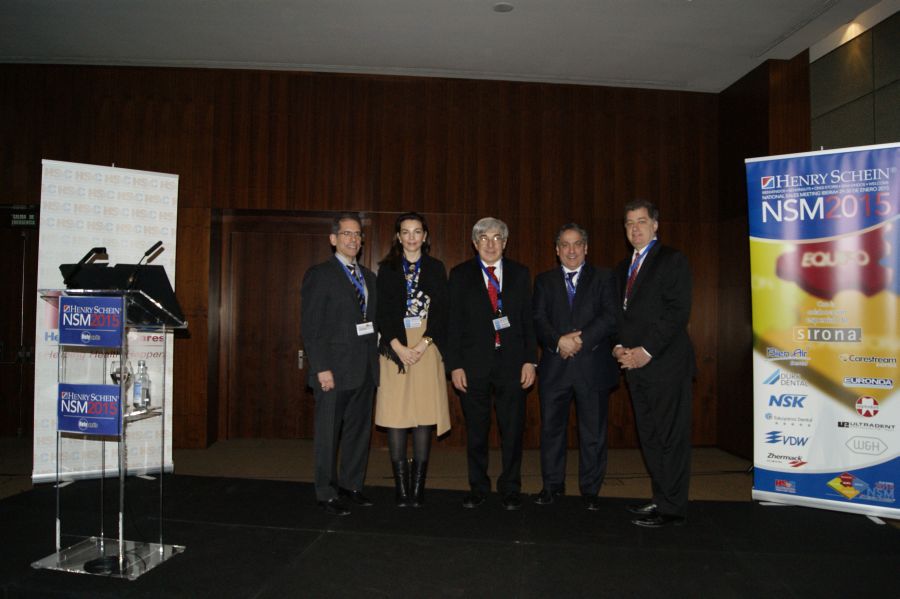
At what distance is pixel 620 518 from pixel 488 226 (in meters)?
1.81

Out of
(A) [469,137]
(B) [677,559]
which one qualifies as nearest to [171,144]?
(A) [469,137]

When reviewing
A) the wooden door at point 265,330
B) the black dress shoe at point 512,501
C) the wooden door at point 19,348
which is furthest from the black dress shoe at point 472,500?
the wooden door at point 19,348

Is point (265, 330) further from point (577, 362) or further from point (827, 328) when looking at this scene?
point (827, 328)

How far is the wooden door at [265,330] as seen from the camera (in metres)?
5.67

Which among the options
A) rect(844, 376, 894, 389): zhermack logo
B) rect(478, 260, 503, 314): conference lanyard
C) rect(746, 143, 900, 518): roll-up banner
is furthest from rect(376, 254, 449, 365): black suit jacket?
rect(844, 376, 894, 389): zhermack logo

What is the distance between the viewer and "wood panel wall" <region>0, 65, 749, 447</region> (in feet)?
18.0

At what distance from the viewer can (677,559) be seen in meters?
2.64

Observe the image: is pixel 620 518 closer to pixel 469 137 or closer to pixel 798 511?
pixel 798 511

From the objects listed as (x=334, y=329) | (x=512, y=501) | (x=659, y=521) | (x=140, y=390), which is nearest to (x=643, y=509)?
(x=659, y=521)

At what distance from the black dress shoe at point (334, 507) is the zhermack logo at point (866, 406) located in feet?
9.73

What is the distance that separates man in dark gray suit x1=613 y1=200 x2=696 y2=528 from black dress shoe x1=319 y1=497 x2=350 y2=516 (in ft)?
5.24

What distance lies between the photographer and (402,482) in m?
3.39

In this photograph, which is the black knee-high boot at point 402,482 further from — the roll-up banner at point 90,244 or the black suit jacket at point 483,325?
the roll-up banner at point 90,244

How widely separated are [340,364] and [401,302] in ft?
1.64
